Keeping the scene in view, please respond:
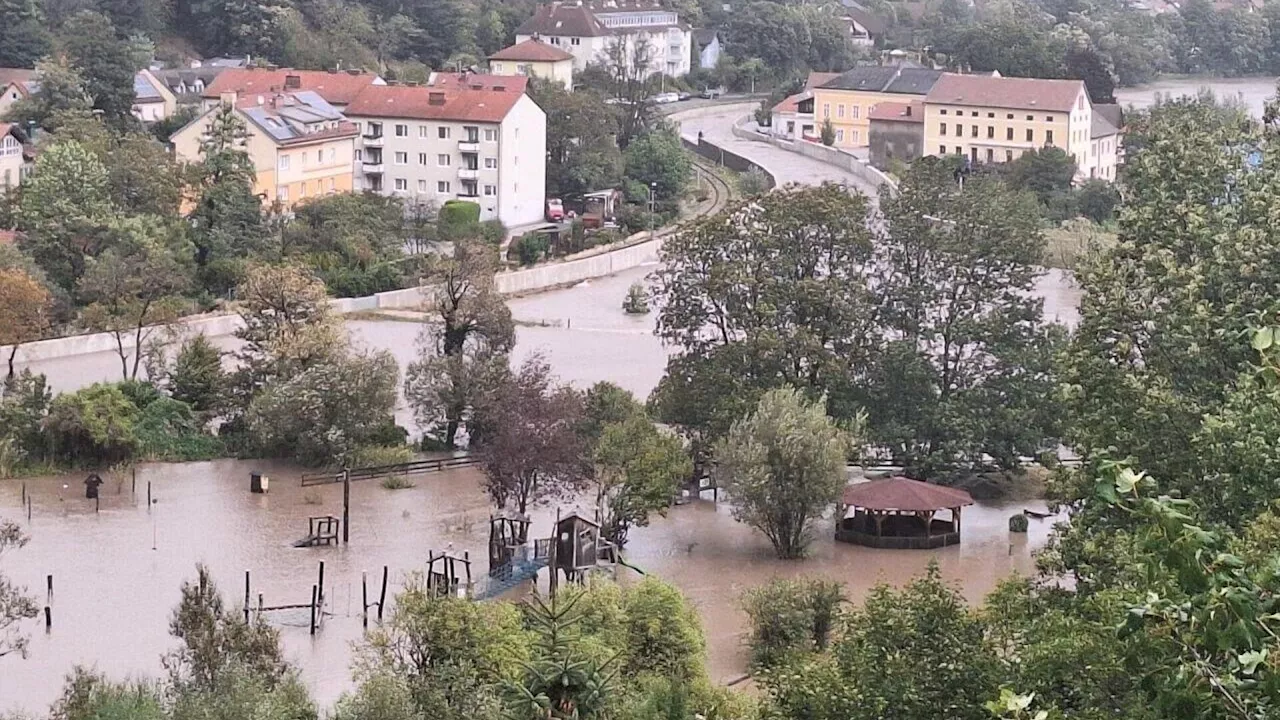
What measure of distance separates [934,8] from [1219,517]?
6520cm

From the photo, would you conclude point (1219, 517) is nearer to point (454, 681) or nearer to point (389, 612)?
point (454, 681)

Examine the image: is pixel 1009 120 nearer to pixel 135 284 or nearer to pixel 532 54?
pixel 532 54

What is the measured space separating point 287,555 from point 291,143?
56.0ft

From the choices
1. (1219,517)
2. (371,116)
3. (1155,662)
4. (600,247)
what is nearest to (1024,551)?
(1219,517)

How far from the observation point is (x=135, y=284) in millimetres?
24859

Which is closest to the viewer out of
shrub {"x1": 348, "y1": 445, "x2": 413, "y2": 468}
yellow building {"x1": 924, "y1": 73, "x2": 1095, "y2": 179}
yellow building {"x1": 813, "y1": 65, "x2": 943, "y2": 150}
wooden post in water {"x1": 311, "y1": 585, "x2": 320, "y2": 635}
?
wooden post in water {"x1": 311, "y1": 585, "x2": 320, "y2": 635}

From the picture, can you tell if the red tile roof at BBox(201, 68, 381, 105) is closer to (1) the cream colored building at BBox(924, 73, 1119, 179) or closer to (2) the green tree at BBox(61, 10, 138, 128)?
(2) the green tree at BBox(61, 10, 138, 128)

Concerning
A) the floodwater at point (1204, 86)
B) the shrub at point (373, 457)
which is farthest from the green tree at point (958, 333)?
the floodwater at point (1204, 86)

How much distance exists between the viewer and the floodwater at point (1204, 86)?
186ft

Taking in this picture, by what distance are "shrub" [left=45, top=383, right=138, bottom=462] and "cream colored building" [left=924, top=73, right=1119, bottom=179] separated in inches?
984

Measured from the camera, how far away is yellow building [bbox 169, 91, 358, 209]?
32.3 meters

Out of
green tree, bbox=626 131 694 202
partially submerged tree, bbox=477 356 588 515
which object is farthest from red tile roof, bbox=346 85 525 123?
partially submerged tree, bbox=477 356 588 515

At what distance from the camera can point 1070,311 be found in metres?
28.0

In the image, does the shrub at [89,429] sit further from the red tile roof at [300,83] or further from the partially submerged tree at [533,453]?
the red tile roof at [300,83]
